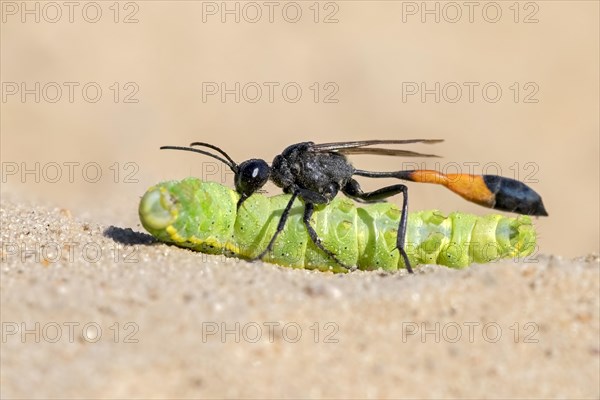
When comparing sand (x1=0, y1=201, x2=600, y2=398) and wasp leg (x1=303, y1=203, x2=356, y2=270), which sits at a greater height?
wasp leg (x1=303, y1=203, x2=356, y2=270)

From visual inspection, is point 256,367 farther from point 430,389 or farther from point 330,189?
point 330,189

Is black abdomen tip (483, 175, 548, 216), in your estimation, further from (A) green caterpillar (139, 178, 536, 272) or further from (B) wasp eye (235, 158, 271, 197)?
(B) wasp eye (235, 158, 271, 197)

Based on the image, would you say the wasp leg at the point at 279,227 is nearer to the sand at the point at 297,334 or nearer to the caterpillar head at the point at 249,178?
the caterpillar head at the point at 249,178

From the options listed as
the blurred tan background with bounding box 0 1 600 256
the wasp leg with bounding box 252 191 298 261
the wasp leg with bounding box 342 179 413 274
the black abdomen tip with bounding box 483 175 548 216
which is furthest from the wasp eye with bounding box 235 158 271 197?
the blurred tan background with bounding box 0 1 600 256

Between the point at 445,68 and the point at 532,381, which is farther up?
the point at 445,68

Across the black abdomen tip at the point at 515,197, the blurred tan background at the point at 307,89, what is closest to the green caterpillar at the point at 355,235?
the black abdomen tip at the point at 515,197

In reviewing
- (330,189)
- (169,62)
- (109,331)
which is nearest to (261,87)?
(169,62)

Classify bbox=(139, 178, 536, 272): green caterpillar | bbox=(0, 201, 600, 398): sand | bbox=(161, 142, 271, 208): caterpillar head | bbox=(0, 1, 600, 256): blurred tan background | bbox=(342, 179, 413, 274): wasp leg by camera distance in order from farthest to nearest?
bbox=(0, 1, 600, 256): blurred tan background < bbox=(161, 142, 271, 208): caterpillar head < bbox=(139, 178, 536, 272): green caterpillar < bbox=(342, 179, 413, 274): wasp leg < bbox=(0, 201, 600, 398): sand
